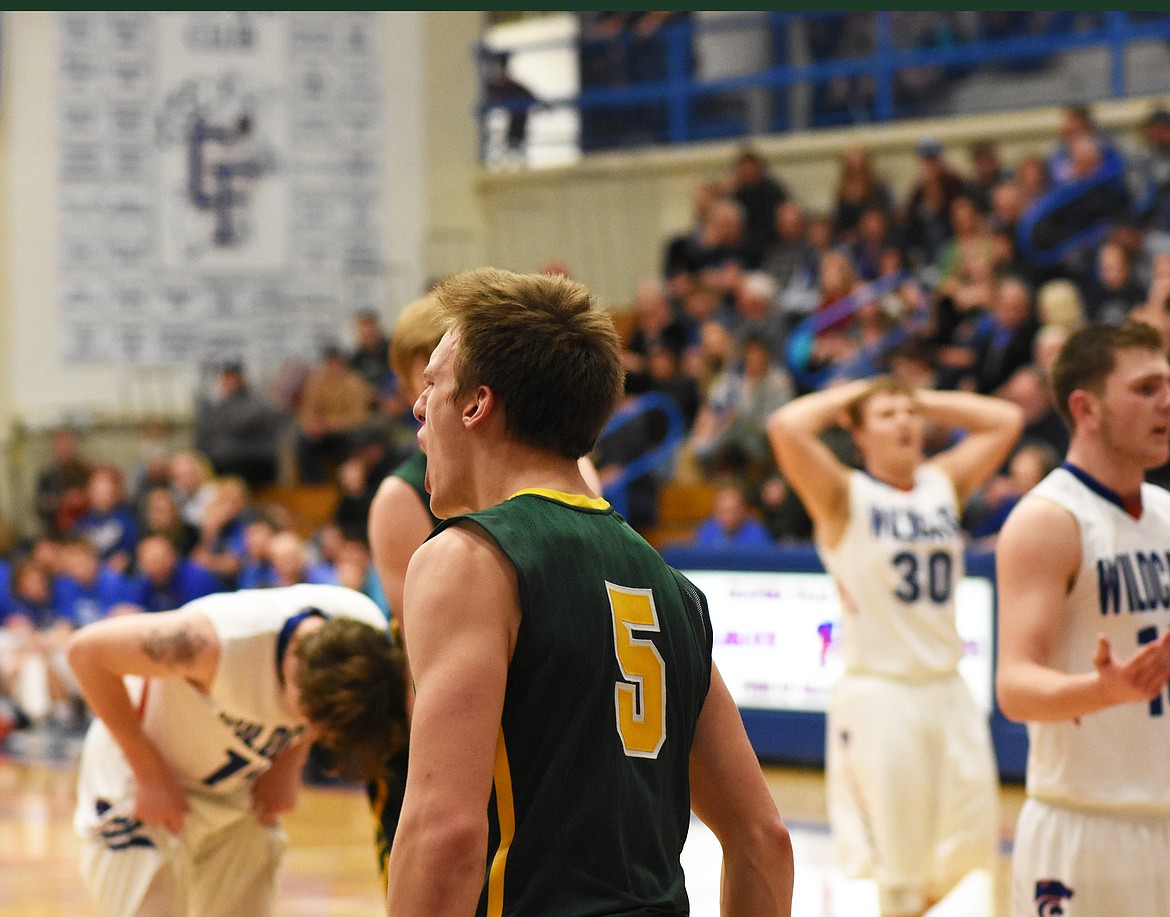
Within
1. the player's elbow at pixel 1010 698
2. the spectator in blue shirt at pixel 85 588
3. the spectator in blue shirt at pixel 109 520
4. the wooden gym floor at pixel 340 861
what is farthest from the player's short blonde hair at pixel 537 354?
the spectator in blue shirt at pixel 109 520

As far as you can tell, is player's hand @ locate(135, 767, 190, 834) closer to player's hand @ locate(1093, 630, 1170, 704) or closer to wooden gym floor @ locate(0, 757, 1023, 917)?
player's hand @ locate(1093, 630, 1170, 704)

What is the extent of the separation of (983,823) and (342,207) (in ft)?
43.4

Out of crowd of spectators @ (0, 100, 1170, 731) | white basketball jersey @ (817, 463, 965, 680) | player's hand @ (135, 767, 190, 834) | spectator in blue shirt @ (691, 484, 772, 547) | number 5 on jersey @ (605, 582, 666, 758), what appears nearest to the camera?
number 5 on jersey @ (605, 582, 666, 758)

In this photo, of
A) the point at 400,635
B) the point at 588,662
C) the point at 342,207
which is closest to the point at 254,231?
the point at 342,207

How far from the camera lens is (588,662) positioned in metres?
2.25

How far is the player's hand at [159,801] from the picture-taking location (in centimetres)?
406

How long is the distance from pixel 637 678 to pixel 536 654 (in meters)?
0.17

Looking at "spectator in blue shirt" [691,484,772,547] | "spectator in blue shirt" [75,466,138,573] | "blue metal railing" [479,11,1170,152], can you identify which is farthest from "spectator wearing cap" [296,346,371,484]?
"spectator in blue shirt" [691,484,772,547]

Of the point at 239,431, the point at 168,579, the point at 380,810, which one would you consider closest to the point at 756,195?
the point at 239,431

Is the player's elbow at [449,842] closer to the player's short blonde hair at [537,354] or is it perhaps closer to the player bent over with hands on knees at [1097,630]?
the player's short blonde hair at [537,354]

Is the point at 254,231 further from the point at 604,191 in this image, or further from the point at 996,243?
the point at 996,243

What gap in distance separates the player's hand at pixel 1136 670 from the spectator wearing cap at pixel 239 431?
1294 cm

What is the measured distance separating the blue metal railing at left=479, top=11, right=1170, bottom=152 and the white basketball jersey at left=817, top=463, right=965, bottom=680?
9085mm

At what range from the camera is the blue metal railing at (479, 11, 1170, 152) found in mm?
14688
